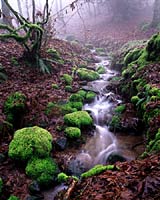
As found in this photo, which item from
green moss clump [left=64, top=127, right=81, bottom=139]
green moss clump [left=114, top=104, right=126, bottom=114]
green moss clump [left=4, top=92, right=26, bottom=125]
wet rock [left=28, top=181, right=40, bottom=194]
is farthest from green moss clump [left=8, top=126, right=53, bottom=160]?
green moss clump [left=114, top=104, right=126, bottom=114]

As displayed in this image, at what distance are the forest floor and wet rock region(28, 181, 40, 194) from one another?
0.10 metres

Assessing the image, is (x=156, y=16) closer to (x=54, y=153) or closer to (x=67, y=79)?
(x=67, y=79)

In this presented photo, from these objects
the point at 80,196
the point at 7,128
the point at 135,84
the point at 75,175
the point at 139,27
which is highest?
the point at 139,27

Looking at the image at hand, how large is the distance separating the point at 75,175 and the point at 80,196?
2.02m

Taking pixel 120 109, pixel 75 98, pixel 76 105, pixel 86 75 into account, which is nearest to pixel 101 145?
pixel 120 109

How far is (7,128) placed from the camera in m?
6.68

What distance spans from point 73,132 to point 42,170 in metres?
1.58

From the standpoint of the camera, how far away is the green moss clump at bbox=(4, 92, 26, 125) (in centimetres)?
712

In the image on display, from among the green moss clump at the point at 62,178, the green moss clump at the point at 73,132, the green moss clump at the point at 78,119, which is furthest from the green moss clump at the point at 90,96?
the green moss clump at the point at 62,178

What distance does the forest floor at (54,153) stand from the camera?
3182 mm

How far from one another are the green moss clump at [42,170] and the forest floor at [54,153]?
173 mm

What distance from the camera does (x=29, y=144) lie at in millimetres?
5922

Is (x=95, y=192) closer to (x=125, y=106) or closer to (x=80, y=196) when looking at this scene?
(x=80, y=196)

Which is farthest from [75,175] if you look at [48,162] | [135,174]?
[135,174]
